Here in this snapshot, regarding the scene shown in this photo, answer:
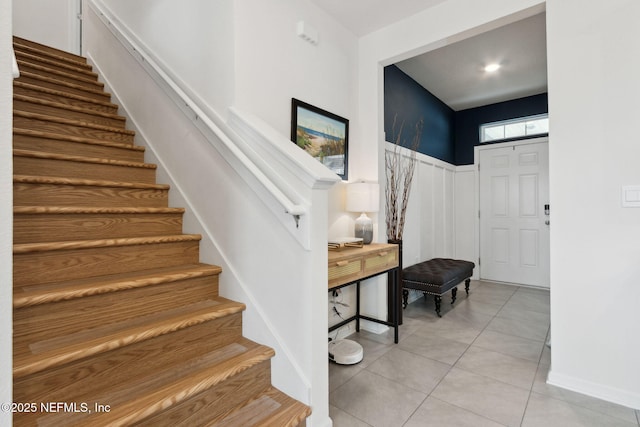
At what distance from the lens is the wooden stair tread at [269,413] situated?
4.42 ft

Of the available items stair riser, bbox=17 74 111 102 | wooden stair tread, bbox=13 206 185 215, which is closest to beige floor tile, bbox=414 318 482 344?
wooden stair tread, bbox=13 206 185 215

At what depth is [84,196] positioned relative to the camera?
1.93 metres

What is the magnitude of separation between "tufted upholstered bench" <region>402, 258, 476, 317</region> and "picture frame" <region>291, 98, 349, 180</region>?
4.59ft

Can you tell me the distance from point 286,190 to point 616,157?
6.45 ft

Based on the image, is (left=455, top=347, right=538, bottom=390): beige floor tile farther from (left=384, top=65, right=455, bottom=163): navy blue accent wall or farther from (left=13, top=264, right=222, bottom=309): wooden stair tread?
(left=384, top=65, right=455, bottom=163): navy blue accent wall

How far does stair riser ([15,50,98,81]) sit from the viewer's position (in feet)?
9.71

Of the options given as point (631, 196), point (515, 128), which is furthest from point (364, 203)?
point (515, 128)

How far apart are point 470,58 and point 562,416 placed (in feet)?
11.5

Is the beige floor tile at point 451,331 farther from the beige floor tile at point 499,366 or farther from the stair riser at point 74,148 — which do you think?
the stair riser at point 74,148

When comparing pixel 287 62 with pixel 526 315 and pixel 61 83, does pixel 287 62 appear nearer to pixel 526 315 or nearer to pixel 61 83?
pixel 61 83

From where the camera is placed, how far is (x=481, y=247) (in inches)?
203

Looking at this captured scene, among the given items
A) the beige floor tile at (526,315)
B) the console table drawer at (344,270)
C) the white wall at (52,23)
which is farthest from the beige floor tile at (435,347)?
the white wall at (52,23)

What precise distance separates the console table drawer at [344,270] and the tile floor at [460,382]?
27.1 inches

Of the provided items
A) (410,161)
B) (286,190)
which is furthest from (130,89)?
(410,161)
